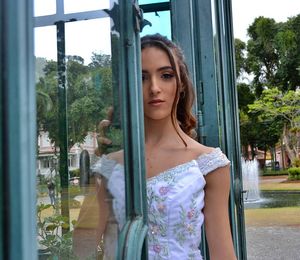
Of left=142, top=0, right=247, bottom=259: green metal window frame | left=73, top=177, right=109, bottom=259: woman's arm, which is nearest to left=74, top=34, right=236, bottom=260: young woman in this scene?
left=73, top=177, right=109, bottom=259: woman's arm

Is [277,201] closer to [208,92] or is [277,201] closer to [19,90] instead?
[208,92]

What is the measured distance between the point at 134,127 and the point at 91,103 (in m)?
0.13

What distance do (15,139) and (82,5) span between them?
1.24 feet

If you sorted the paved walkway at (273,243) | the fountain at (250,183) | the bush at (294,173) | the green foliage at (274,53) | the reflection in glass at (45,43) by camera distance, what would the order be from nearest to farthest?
1. the reflection in glass at (45,43)
2. the paved walkway at (273,243)
3. the fountain at (250,183)
4. the bush at (294,173)
5. the green foliage at (274,53)

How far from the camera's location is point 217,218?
104 centimetres

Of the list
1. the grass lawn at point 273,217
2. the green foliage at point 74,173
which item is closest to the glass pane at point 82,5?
the green foliage at point 74,173

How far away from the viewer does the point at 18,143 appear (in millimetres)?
391

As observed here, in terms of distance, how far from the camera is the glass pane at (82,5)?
26.9 inches

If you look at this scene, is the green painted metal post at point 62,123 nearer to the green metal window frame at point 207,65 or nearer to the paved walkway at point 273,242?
the green metal window frame at point 207,65

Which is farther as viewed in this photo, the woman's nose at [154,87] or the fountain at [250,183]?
the fountain at [250,183]

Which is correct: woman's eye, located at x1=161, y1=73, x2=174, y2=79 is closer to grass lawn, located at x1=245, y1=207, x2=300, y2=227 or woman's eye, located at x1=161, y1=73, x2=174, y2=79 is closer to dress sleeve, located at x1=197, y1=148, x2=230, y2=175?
dress sleeve, located at x1=197, y1=148, x2=230, y2=175

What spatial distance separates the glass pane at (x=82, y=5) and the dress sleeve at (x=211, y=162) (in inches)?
17.6

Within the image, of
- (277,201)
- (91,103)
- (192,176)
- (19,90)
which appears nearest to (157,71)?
(192,176)

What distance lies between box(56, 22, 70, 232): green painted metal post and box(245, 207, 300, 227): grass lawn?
768 cm
